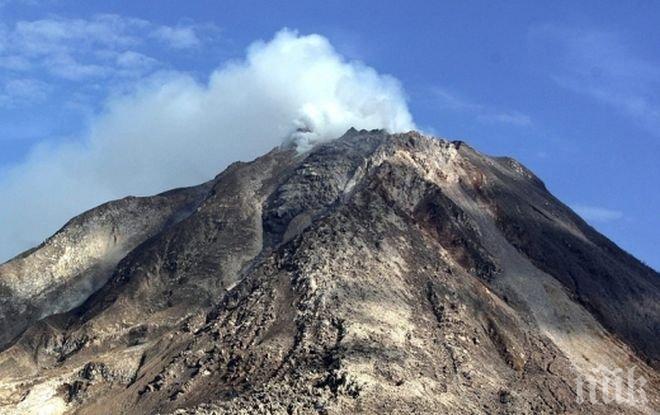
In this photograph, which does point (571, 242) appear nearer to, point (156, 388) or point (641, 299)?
point (641, 299)

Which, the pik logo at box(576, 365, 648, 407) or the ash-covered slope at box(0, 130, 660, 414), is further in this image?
the pik logo at box(576, 365, 648, 407)

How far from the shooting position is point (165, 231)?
6191 inches

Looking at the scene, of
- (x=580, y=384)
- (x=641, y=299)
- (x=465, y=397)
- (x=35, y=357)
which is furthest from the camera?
(x=641, y=299)

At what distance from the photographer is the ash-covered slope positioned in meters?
111

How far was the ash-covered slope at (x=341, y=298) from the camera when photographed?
11062 centimetres

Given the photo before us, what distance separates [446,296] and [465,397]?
17.7 meters

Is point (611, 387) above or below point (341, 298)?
below

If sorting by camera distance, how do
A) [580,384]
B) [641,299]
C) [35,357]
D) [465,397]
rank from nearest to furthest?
[465,397], [580,384], [35,357], [641,299]

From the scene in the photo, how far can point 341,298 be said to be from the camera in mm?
118875

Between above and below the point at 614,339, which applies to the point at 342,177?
above

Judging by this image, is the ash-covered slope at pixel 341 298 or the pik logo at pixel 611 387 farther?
the pik logo at pixel 611 387

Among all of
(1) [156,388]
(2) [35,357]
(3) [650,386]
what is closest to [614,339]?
(3) [650,386]

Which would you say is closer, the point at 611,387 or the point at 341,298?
the point at 341,298

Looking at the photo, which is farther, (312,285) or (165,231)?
(165,231)
